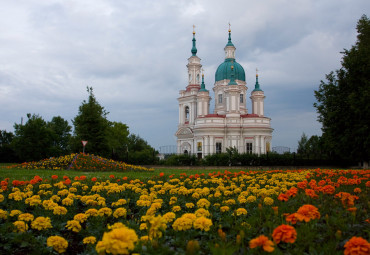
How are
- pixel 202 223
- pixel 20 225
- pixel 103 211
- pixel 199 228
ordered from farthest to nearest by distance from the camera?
pixel 103 211 → pixel 199 228 → pixel 20 225 → pixel 202 223

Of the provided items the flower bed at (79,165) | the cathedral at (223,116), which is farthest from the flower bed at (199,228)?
the cathedral at (223,116)

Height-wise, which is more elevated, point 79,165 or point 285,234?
point 79,165

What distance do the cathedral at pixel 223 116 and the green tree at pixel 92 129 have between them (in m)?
17.5

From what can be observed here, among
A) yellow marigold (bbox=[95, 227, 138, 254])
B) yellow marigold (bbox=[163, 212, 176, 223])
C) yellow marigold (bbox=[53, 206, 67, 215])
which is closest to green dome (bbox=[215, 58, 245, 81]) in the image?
yellow marigold (bbox=[53, 206, 67, 215])

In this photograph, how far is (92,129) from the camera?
28.2 m

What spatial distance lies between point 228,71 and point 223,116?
822 centimetres

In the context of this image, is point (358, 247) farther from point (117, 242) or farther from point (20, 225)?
point (20, 225)

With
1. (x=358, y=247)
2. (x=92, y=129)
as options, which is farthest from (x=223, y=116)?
(x=358, y=247)

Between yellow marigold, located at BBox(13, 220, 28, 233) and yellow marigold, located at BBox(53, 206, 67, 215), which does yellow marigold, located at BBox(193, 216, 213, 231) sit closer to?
yellow marigold, located at BBox(13, 220, 28, 233)

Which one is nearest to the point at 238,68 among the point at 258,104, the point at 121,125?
the point at 258,104

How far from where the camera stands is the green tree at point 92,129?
2798 centimetres

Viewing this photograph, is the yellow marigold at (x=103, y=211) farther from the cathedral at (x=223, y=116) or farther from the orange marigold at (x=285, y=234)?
the cathedral at (x=223, y=116)

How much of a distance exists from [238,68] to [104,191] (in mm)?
47328

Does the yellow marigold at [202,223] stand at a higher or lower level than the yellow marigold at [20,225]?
higher
